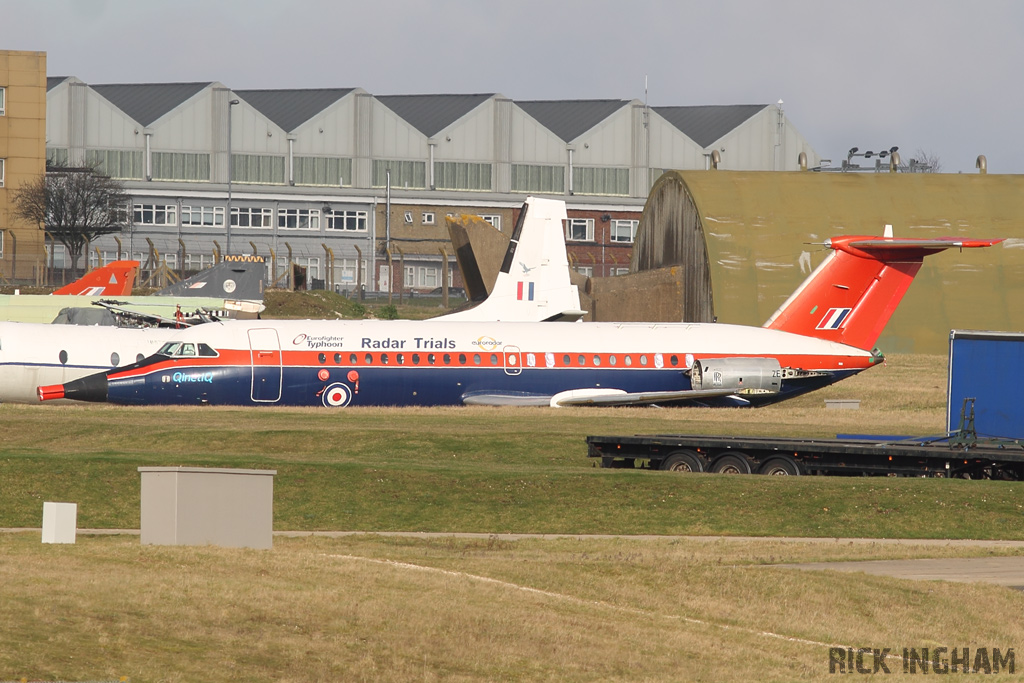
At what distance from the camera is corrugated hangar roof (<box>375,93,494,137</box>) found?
119312mm

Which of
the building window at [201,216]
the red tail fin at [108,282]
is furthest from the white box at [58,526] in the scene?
the building window at [201,216]

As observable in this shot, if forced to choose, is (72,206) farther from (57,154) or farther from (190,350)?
(190,350)

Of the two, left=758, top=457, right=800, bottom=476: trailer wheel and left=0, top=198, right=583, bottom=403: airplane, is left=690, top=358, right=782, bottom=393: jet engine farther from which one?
left=758, top=457, right=800, bottom=476: trailer wheel

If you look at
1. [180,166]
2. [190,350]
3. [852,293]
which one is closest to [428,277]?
[180,166]

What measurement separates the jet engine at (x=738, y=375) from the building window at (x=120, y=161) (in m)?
87.3

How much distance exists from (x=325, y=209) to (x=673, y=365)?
78486 millimetres

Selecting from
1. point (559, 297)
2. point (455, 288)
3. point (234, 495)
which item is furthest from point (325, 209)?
point (234, 495)

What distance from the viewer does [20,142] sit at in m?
97.3

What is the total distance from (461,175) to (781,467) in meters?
94.7

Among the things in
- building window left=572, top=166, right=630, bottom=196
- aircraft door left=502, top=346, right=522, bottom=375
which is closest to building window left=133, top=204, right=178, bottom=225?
building window left=572, top=166, right=630, bottom=196

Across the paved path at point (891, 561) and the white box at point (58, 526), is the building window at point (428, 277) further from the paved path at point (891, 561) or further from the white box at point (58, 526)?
the white box at point (58, 526)

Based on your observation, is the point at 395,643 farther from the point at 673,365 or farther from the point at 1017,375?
the point at 673,365

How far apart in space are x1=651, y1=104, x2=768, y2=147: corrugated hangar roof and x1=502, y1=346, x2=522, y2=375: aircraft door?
88.5 meters

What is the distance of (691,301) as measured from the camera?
2366 inches
